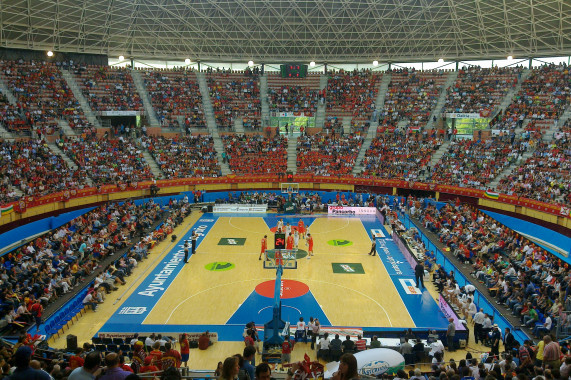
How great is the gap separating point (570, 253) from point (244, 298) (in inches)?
731

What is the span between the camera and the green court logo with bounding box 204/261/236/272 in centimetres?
2717

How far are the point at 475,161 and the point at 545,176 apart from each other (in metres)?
7.40

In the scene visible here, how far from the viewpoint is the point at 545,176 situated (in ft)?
127

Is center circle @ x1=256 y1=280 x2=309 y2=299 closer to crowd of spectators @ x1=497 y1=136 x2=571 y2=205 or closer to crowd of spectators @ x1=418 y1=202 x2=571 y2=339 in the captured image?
crowd of spectators @ x1=418 y1=202 x2=571 y2=339

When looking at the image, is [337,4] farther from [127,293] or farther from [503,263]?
[127,293]

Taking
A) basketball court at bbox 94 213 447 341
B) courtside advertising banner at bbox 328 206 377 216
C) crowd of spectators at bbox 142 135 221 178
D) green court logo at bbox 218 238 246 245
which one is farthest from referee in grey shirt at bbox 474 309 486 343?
crowd of spectators at bbox 142 135 221 178

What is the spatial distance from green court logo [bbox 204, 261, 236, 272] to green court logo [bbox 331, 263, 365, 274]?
231 inches

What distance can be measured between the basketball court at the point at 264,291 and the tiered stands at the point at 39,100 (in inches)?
862

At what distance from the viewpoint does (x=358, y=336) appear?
1727 centimetres

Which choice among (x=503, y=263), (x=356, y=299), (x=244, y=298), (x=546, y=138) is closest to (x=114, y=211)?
(x=244, y=298)

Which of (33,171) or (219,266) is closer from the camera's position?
(219,266)

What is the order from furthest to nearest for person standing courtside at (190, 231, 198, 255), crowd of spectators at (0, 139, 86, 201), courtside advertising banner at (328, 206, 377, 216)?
courtside advertising banner at (328, 206, 377, 216), crowd of spectators at (0, 139, 86, 201), person standing courtside at (190, 231, 198, 255)

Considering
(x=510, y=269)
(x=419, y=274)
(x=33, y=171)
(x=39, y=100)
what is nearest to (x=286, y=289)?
(x=419, y=274)

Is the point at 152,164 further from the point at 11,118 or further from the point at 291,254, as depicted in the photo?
the point at 291,254
